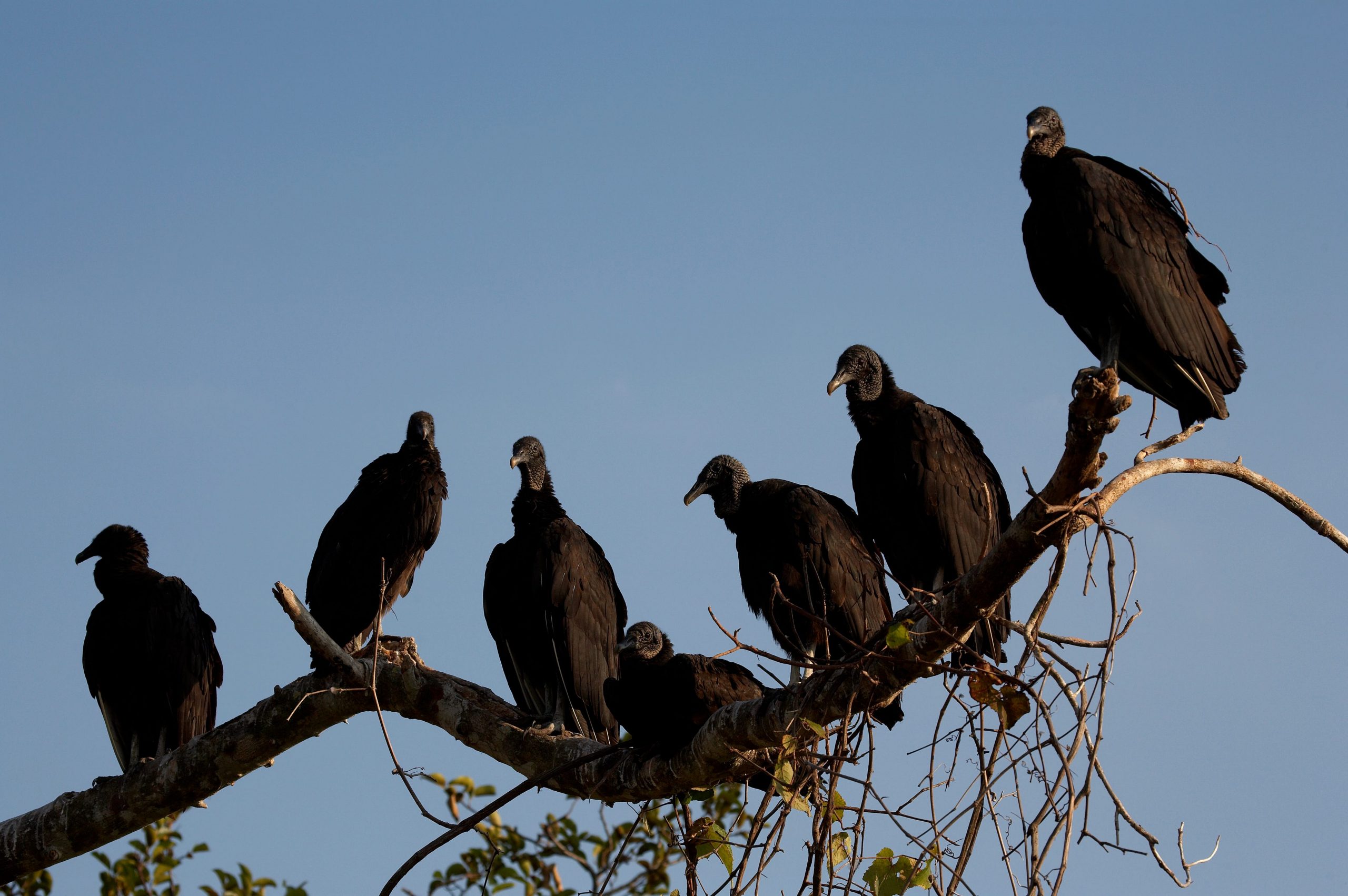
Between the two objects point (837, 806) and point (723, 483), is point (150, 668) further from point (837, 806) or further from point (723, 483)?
point (837, 806)

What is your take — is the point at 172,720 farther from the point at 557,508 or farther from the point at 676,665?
the point at 676,665

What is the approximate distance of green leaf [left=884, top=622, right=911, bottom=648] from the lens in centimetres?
248

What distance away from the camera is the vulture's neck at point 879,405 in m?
4.27

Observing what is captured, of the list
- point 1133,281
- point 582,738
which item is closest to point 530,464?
point 582,738

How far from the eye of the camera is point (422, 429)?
5457 millimetres

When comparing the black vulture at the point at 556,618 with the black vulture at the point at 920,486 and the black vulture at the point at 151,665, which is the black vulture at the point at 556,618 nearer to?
the black vulture at the point at 920,486

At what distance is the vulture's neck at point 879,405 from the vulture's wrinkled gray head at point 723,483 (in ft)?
1.56

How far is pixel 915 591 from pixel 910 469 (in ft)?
4.60

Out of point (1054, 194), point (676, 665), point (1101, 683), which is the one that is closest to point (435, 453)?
point (676, 665)

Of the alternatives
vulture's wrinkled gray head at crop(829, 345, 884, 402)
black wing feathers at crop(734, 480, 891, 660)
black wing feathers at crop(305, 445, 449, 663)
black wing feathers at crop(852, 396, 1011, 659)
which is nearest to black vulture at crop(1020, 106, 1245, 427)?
black wing feathers at crop(852, 396, 1011, 659)

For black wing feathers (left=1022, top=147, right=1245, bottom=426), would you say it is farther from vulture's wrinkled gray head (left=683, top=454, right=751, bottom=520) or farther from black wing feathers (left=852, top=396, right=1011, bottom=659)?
vulture's wrinkled gray head (left=683, top=454, right=751, bottom=520)

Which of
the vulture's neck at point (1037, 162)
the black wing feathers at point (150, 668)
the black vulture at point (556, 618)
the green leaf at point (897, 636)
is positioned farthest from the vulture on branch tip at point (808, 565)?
the black wing feathers at point (150, 668)

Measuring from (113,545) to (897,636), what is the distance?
4.23m

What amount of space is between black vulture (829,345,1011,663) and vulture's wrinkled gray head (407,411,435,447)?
1.94 meters
